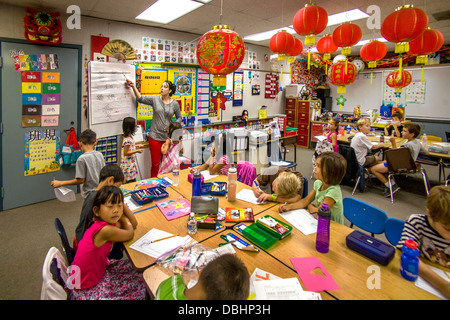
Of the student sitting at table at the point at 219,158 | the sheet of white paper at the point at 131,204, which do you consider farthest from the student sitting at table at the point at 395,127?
the sheet of white paper at the point at 131,204

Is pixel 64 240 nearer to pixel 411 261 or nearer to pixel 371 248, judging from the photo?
pixel 371 248

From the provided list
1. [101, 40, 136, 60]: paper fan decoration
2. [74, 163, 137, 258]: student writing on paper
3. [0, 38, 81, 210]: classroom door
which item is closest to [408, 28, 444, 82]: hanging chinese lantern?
[74, 163, 137, 258]: student writing on paper

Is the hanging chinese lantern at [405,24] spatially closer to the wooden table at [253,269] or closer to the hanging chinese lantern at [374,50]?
the hanging chinese lantern at [374,50]

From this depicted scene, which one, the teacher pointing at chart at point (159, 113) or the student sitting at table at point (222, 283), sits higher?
the teacher pointing at chart at point (159, 113)

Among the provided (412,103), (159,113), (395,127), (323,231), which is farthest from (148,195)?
(412,103)

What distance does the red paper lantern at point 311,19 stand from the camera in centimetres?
225

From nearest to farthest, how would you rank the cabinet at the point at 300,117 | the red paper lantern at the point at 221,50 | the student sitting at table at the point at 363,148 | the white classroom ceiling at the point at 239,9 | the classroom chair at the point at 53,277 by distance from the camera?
the classroom chair at the point at 53,277
the red paper lantern at the point at 221,50
the white classroom ceiling at the point at 239,9
the student sitting at table at the point at 363,148
the cabinet at the point at 300,117

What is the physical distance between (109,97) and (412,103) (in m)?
8.09

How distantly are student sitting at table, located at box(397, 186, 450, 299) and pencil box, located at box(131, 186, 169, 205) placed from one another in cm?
179

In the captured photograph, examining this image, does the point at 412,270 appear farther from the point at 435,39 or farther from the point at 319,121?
the point at 319,121

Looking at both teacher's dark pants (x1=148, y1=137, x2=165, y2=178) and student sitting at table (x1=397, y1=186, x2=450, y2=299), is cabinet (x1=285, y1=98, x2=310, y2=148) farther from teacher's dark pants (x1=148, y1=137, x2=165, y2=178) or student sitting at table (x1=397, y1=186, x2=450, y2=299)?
student sitting at table (x1=397, y1=186, x2=450, y2=299)

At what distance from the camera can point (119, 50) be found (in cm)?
401

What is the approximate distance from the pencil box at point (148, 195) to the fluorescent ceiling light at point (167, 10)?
249cm

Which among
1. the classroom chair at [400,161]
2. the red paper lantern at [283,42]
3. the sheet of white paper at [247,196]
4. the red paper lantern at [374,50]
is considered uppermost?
the red paper lantern at [374,50]
